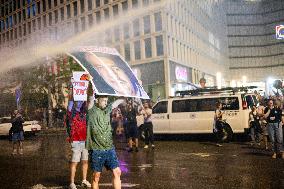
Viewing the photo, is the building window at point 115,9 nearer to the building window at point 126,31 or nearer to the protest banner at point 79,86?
the building window at point 126,31

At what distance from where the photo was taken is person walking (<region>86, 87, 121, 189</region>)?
5.25 m

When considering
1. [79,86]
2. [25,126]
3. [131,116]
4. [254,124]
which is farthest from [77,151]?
[25,126]

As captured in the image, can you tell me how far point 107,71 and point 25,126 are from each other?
20.0 m

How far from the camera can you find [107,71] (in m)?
4.23

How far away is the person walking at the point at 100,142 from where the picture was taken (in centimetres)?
525

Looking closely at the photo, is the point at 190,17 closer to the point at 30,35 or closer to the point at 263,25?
the point at 30,35

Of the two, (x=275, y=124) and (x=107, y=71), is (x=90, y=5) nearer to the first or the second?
(x=275, y=124)

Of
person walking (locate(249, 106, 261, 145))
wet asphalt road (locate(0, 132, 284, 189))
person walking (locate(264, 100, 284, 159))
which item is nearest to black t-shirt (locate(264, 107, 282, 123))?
person walking (locate(264, 100, 284, 159))

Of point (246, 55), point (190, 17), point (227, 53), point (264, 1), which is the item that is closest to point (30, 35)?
point (190, 17)

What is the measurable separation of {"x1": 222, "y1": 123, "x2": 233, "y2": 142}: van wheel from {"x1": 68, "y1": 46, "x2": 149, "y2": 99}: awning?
1106 centimetres

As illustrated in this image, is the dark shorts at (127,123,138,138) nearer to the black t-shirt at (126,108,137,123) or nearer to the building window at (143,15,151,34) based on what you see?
the black t-shirt at (126,108,137,123)

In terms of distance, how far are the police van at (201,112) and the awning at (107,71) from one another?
1108cm

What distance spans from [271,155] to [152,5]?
30670 millimetres

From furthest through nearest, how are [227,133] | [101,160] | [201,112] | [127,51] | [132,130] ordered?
[127,51] → [201,112] → [227,133] → [132,130] → [101,160]
